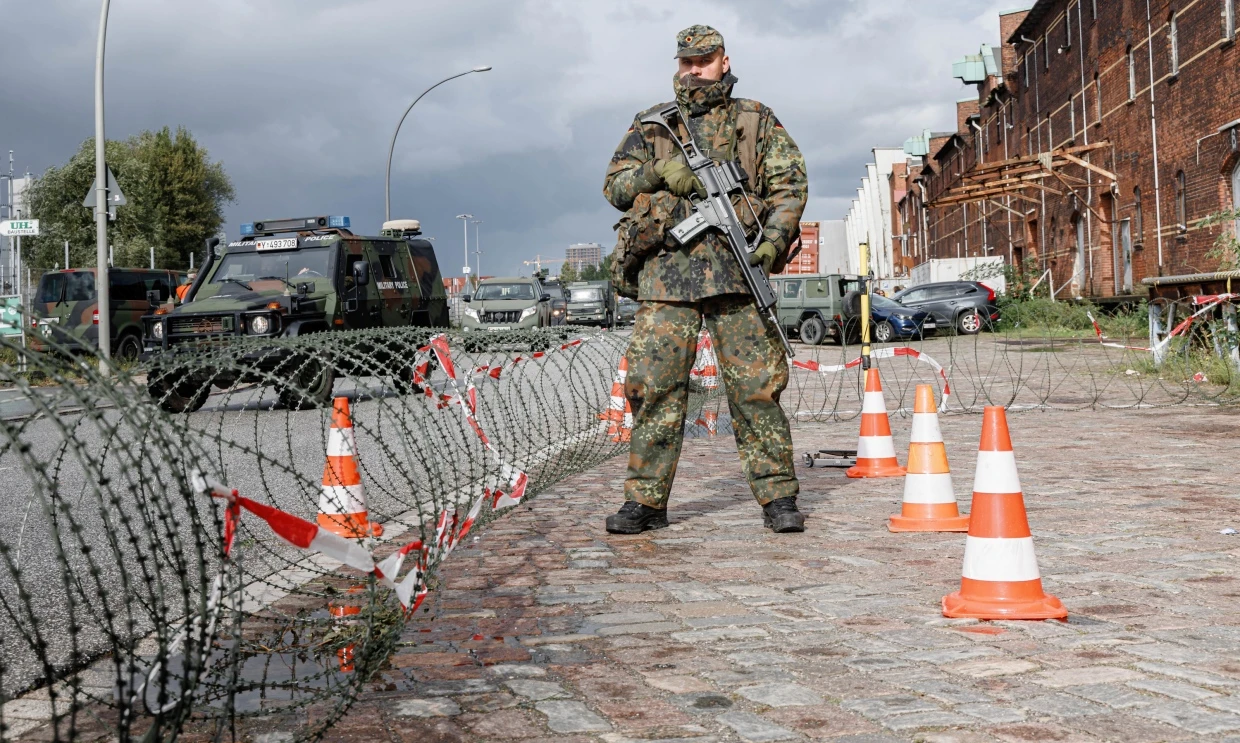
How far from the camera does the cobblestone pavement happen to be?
3.30 m

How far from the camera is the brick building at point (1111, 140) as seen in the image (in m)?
26.0

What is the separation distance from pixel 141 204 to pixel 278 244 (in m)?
54.8

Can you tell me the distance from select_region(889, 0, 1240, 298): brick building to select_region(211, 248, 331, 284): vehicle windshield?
12.5 m

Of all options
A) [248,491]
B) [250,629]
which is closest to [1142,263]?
[248,491]

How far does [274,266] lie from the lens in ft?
53.3

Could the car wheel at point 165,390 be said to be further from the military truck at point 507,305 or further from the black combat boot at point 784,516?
the military truck at point 507,305

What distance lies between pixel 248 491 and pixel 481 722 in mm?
5501

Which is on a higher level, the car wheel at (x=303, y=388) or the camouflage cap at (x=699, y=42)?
the camouflage cap at (x=699, y=42)

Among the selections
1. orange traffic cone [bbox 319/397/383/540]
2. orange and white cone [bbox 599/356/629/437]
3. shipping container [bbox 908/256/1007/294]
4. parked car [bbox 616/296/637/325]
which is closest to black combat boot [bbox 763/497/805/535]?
orange traffic cone [bbox 319/397/383/540]

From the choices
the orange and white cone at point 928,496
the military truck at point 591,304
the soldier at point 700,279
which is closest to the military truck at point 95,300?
the military truck at point 591,304

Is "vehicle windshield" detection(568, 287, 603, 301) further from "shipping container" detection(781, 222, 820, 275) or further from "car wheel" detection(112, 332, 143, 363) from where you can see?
"car wheel" detection(112, 332, 143, 363)

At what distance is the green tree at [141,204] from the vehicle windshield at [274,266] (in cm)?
5165

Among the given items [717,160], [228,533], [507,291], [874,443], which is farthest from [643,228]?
[507,291]

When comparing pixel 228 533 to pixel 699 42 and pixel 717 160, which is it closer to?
pixel 717 160
